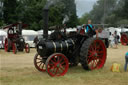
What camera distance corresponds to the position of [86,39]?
639 centimetres

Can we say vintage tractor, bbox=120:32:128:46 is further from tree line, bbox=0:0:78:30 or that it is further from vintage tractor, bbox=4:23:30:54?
vintage tractor, bbox=4:23:30:54

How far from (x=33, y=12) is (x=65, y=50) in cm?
2449

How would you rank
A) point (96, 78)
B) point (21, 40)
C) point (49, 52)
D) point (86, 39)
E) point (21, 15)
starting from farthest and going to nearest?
point (21, 15) < point (21, 40) < point (86, 39) < point (49, 52) < point (96, 78)

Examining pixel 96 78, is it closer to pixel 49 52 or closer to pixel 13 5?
pixel 49 52

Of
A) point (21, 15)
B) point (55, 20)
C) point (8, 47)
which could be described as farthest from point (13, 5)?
point (8, 47)

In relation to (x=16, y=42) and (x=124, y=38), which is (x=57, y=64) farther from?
(x=124, y=38)

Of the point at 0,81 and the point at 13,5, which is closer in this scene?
the point at 0,81

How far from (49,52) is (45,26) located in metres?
0.78

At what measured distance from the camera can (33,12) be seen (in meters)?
29.8

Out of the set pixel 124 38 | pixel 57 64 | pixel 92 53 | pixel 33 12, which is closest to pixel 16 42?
pixel 92 53

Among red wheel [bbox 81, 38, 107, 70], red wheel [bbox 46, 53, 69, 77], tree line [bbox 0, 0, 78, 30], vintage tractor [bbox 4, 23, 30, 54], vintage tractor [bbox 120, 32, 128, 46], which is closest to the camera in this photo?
red wheel [bbox 46, 53, 69, 77]

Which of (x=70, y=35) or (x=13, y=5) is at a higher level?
(x=13, y=5)

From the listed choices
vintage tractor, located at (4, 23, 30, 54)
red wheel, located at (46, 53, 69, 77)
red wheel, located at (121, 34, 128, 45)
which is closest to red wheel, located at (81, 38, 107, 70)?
red wheel, located at (46, 53, 69, 77)

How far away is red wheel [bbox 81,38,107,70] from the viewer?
19.6ft
